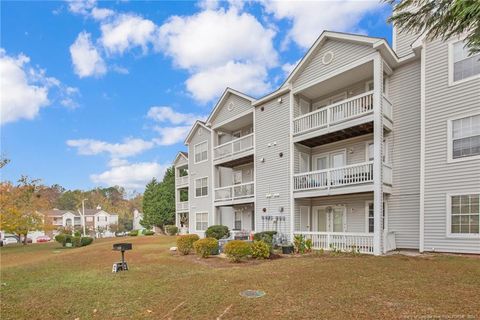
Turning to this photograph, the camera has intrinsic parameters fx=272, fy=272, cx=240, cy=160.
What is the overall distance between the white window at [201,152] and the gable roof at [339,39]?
34.7ft

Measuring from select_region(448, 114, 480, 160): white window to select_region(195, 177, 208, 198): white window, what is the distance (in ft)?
58.0

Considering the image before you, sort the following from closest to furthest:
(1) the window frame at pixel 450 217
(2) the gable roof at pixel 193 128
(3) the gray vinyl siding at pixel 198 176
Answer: (1) the window frame at pixel 450 217 < (3) the gray vinyl siding at pixel 198 176 < (2) the gable roof at pixel 193 128

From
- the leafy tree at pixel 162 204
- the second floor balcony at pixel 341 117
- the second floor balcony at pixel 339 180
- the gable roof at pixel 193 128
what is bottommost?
the leafy tree at pixel 162 204

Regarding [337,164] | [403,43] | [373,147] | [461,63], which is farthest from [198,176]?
[461,63]

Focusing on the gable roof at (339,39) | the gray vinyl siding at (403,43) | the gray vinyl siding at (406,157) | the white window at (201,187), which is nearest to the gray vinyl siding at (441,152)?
the gray vinyl siding at (406,157)

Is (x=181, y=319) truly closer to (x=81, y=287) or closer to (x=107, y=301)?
(x=107, y=301)

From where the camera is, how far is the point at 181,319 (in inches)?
206

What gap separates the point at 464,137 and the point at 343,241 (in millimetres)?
6697

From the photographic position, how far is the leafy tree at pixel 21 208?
26719mm

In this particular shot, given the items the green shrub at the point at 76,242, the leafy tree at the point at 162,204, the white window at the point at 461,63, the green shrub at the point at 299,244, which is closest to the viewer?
the white window at the point at 461,63

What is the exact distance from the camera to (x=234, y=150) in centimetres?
2048

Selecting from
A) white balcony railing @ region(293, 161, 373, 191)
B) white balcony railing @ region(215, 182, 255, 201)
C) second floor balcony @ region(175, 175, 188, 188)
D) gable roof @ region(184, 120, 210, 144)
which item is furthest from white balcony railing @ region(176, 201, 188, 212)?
white balcony railing @ region(293, 161, 373, 191)

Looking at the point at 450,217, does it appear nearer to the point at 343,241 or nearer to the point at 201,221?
the point at 343,241

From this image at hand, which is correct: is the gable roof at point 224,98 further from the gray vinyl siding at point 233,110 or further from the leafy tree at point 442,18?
the leafy tree at point 442,18
